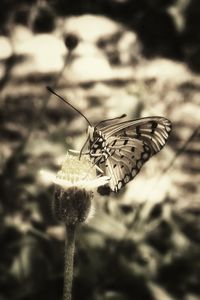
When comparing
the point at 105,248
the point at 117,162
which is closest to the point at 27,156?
the point at 105,248

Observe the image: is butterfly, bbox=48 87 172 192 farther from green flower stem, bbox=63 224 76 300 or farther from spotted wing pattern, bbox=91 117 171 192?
green flower stem, bbox=63 224 76 300

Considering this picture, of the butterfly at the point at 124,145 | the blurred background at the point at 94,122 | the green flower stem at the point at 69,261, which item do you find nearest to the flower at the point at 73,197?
the green flower stem at the point at 69,261

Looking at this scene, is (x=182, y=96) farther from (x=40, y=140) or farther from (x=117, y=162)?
(x=117, y=162)

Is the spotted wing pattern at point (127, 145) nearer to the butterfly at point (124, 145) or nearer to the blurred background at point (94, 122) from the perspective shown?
the butterfly at point (124, 145)

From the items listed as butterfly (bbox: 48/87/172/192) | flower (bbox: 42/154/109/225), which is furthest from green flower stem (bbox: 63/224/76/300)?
butterfly (bbox: 48/87/172/192)

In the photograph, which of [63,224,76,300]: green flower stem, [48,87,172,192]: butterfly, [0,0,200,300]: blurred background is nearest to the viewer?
[63,224,76,300]: green flower stem

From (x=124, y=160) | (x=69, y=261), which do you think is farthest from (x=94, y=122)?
(x=69, y=261)
